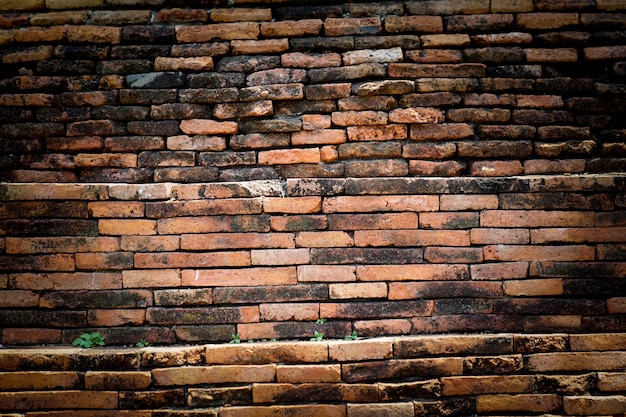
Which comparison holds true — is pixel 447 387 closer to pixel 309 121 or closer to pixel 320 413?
pixel 320 413

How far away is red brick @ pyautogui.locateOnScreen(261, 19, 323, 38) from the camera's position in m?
2.18

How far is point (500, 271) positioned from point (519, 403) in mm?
684

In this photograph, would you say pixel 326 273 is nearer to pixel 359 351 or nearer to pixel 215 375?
pixel 359 351

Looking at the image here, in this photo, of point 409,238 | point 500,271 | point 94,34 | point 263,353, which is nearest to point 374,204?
point 409,238

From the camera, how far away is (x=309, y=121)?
214 cm

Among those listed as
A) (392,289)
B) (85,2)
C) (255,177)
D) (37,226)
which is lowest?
(392,289)

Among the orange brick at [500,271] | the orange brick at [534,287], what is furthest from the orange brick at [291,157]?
the orange brick at [534,287]

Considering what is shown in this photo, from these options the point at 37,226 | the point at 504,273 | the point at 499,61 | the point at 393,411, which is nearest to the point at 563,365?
the point at 504,273

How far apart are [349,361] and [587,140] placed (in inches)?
71.5

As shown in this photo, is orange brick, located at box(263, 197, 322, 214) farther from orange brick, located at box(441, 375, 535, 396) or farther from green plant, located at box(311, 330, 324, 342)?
orange brick, located at box(441, 375, 535, 396)

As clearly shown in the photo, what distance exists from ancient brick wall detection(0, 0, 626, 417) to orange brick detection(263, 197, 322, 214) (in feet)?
0.04

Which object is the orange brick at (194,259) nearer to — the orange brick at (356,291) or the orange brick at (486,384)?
the orange brick at (356,291)

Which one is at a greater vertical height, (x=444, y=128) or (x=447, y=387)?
(x=444, y=128)

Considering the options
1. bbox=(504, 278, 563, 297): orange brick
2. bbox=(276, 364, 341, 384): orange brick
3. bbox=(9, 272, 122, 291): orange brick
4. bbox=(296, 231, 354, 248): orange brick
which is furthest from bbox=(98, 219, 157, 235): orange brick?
bbox=(504, 278, 563, 297): orange brick
